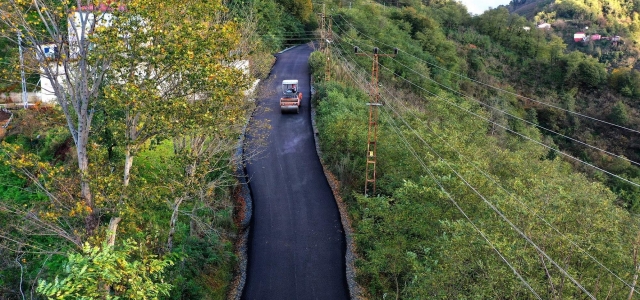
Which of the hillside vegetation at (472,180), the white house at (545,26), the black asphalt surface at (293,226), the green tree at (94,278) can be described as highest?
the white house at (545,26)

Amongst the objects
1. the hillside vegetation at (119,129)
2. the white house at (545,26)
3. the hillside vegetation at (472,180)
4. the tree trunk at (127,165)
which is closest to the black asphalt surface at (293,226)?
the hillside vegetation at (472,180)

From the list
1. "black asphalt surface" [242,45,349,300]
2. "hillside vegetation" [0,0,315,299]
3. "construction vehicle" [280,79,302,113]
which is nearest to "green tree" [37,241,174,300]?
"hillside vegetation" [0,0,315,299]

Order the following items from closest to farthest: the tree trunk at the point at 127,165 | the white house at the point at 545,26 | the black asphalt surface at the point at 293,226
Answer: the tree trunk at the point at 127,165
the black asphalt surface at the point at 293,226
the white house at the point at 545,26

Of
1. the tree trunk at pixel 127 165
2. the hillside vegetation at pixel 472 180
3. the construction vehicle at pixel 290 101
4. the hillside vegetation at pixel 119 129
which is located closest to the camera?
the hillside vegetation at pixel 119 129

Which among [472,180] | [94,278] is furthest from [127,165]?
[472,180]

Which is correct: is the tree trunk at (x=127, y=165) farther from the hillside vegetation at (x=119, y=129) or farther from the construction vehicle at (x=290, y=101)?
the construction vehicle at (x=290, y=101)

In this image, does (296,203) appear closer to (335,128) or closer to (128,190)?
(335,128)

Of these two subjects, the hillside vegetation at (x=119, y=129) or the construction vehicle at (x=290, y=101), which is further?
the construction vehicle at (x=290, y=101)
